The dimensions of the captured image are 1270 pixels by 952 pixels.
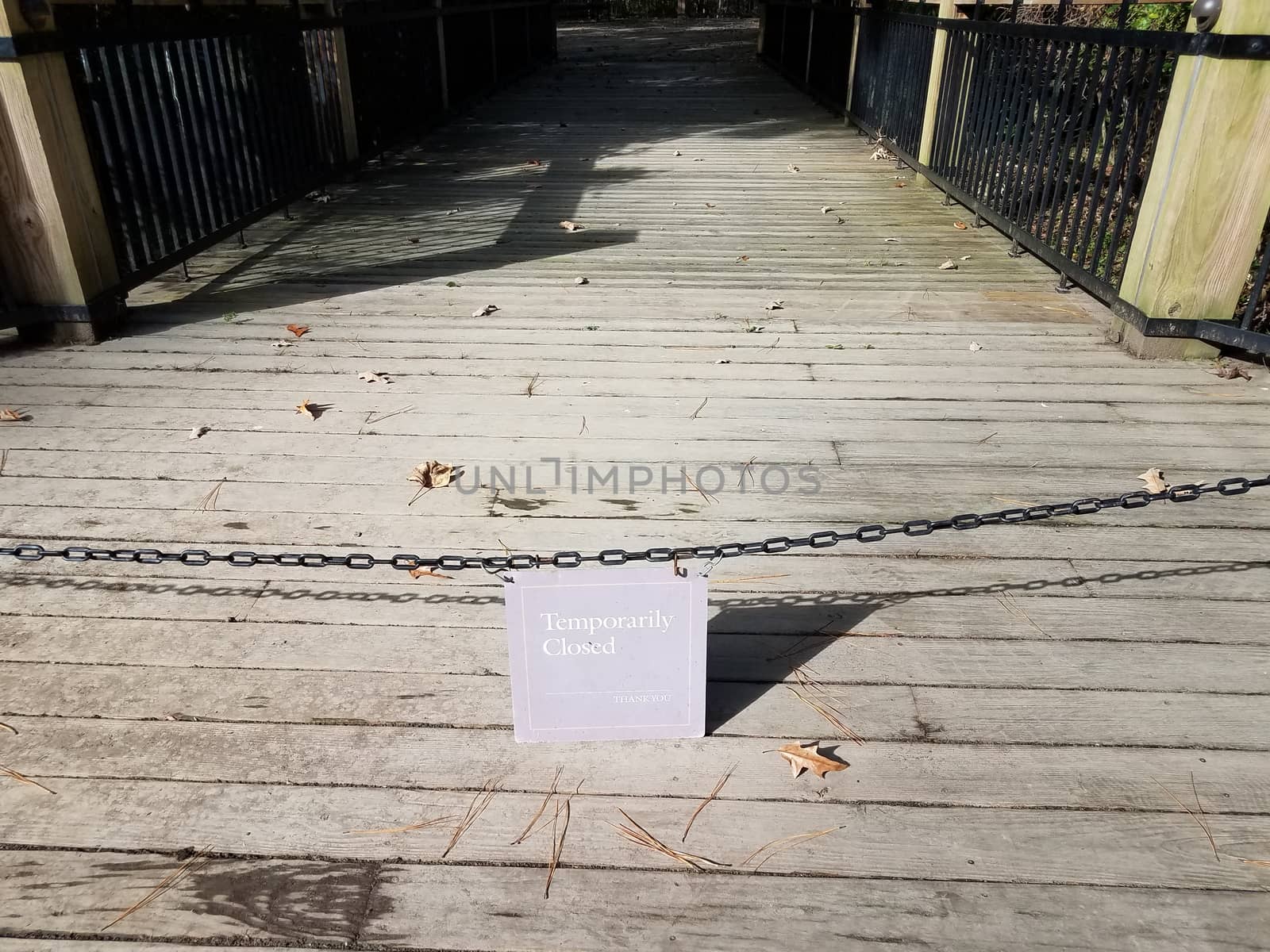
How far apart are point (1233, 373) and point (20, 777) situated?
13.4ft

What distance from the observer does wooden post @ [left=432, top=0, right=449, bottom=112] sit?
360 inches

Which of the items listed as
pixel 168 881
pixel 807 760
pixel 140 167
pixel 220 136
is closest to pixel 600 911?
pixel 807 760

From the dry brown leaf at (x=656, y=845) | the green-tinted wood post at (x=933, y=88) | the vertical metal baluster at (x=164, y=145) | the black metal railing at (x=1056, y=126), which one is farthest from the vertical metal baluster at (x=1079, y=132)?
the vertical metal baluster at (x=164, y=145)

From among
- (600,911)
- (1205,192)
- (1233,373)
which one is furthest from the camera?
(1233,373)

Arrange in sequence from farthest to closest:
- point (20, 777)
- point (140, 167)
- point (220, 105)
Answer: point (220, 105) < point (140, 167) < point (20, 777)

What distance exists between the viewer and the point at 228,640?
2.14m

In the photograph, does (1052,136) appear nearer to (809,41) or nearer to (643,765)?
(643,765)

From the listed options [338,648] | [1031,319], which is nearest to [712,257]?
[1031,319]

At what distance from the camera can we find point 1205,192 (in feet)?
11.2

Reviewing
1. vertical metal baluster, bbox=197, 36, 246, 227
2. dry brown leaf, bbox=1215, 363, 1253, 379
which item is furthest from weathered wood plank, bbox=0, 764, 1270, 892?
vertical metal baluster, bbox=197, 36, 246, 227

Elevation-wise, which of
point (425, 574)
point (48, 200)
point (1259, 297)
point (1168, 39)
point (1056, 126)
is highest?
point (1168, 39)

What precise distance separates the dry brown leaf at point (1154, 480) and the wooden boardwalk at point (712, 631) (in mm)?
68

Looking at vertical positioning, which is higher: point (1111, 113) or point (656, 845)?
point (1111, 113)

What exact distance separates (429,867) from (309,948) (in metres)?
0.22
